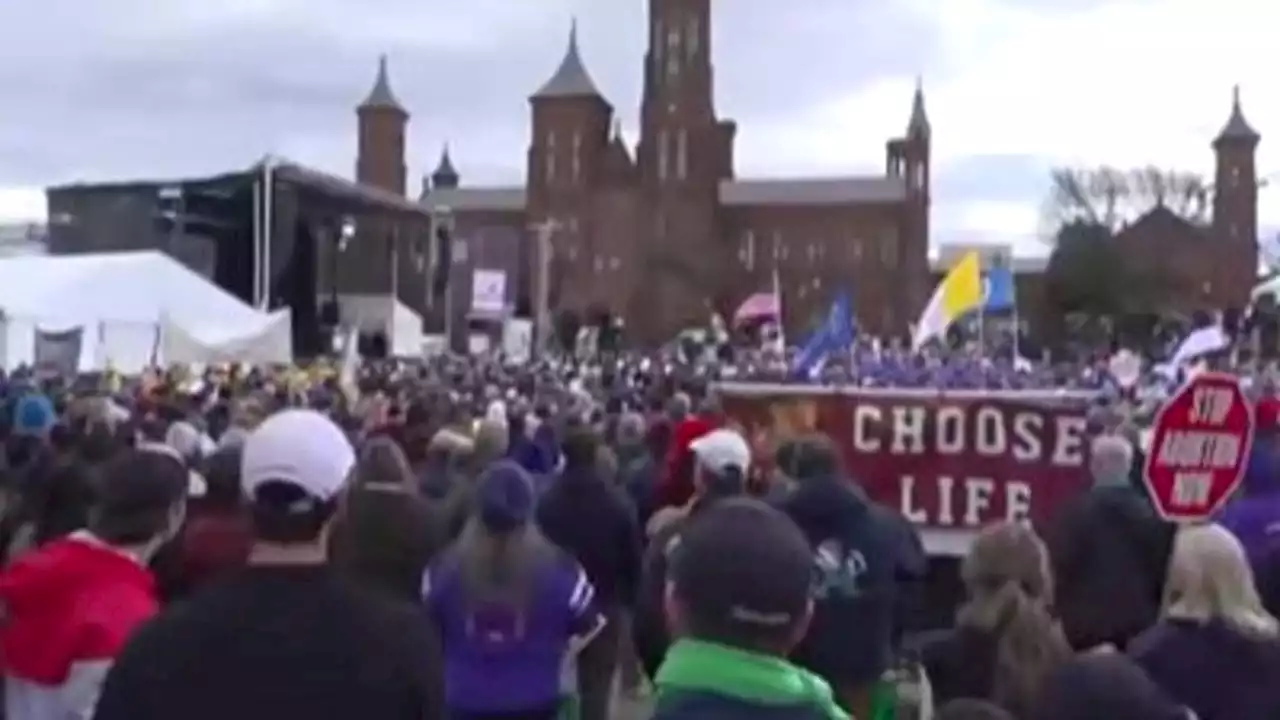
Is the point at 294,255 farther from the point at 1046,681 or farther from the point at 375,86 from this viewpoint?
the point at 375,86

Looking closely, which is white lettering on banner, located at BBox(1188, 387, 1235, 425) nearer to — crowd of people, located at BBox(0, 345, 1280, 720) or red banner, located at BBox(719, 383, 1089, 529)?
crowd of people, located at BBox(0, 345, 1280, 720)

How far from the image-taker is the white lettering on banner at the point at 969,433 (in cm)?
1392

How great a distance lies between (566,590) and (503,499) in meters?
0.50

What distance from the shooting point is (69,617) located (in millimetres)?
5543

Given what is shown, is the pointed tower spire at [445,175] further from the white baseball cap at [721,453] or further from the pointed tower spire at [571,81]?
the white baseball cap at [721,453]

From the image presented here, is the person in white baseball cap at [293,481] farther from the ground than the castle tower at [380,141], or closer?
closer

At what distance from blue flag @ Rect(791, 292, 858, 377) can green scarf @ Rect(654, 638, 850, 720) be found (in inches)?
775

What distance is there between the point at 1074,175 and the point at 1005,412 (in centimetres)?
11514

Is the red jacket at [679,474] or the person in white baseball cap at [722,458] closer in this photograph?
the person in white baseball cap at [722,458]

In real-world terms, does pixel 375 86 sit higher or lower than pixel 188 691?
higher

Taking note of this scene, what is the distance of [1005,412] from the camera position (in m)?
14.0

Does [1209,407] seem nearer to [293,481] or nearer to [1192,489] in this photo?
[1192,489]

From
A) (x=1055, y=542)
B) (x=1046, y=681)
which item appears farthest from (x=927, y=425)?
(x=1046, y=681)

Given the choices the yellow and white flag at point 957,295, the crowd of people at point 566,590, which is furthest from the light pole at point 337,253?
the crowd of people at point 566,590
